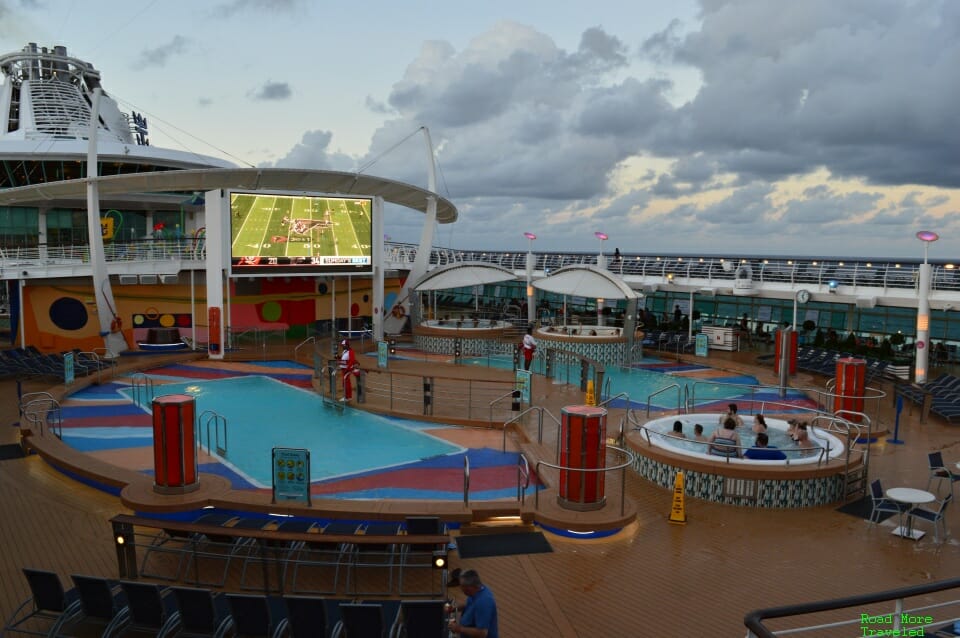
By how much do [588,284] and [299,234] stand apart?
10964 millimetres

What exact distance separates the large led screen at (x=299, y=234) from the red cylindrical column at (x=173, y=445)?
15.4 metres

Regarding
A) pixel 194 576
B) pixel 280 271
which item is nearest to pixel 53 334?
pixel 280 271

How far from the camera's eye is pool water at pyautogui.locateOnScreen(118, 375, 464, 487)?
13164mm

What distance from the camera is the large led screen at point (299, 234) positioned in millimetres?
24484

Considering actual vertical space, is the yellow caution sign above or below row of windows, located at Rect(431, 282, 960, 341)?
below

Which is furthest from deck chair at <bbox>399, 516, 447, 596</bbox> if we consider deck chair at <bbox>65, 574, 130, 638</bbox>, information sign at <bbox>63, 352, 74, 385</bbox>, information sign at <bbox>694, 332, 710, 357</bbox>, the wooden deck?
information sign at <bbox>694, 332, 710, 357</bbox>

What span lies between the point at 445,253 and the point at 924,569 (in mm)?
31209

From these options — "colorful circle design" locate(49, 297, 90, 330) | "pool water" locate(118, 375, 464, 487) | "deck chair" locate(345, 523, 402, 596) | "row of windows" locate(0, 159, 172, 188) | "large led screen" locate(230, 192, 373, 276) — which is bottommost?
"pool water" locate(118, 375, 464, 487)

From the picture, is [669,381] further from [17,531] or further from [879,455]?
[17,531]

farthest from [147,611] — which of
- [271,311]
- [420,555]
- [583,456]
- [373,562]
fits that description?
[271,311]

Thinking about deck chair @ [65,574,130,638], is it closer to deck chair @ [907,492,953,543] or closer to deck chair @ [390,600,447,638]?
deck chair @ [390,600,447,638]

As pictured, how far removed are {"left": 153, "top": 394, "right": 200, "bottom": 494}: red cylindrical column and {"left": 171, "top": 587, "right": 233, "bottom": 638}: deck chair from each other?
3.87 metres

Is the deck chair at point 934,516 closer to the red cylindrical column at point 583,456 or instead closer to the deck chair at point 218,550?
the red cylindrical column at point 583,456

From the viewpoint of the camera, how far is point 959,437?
1509cm
